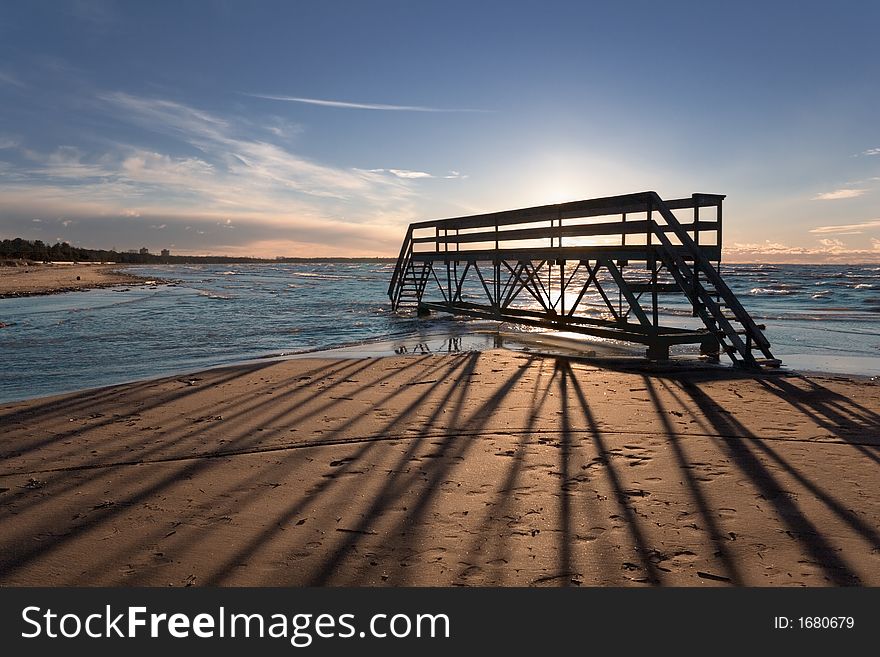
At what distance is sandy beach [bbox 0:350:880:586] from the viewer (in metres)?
3.13

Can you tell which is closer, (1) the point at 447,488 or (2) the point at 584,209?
(1) the point at 447,488

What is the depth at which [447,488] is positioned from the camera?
167 inches

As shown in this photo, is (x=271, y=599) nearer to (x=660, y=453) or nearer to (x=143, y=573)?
(x=143, y=573)

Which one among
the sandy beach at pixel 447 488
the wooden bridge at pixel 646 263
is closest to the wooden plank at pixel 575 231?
the wooden bridge at pixel 646 263

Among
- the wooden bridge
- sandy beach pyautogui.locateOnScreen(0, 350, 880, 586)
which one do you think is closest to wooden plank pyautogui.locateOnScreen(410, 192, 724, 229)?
the wooden bridge

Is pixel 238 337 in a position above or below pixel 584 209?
below

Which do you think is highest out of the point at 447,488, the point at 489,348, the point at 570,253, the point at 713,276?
the point at 570,253

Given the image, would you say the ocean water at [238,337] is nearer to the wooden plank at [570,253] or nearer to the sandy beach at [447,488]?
the wooden plank at [570,253]

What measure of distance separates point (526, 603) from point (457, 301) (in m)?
16.5

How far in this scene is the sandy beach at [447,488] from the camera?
10.3 ft

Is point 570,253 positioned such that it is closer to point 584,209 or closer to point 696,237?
point 584,209

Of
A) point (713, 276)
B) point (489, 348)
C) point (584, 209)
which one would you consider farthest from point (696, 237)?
point (489, 348)

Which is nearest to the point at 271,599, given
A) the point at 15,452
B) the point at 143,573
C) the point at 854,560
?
the point at 143,573

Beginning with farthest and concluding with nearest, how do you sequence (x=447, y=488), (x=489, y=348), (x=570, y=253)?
(x=489, y=348) → (x=570, y=253) → (x=447, y=488)
